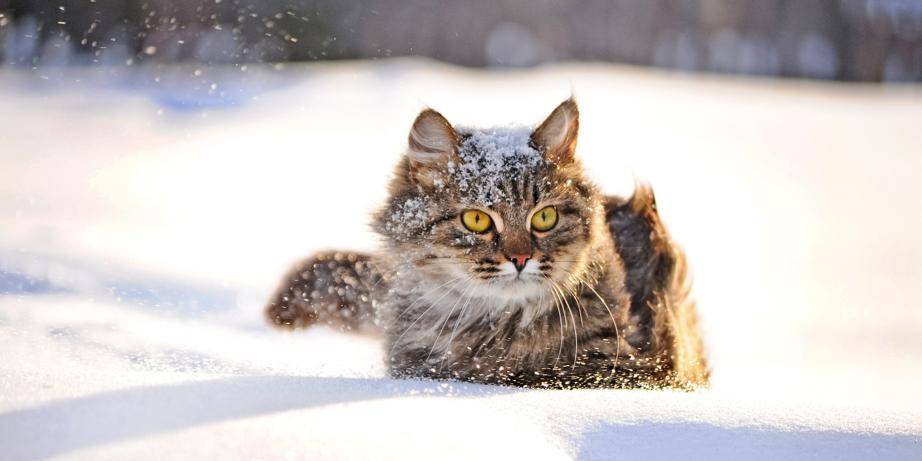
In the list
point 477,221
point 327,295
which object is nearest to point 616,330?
point 477,221

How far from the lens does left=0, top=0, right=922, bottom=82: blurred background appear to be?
13.6ft

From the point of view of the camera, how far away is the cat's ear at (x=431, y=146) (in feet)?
6.59

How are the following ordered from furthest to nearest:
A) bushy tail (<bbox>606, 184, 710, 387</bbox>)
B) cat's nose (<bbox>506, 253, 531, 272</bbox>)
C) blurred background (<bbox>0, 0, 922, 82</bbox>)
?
blurred background (<bbox>0, 0, 922, 82</bbox>)
bushy tail (<bbox>606, 184, 710, 387</bbox>)
cat's nose (<bbox>506, 253, 531, 272</bbox>)

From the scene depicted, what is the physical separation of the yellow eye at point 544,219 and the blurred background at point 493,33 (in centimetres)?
246

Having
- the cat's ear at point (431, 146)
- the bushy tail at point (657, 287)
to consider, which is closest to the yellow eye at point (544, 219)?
the cat's ear at point (431, 146)

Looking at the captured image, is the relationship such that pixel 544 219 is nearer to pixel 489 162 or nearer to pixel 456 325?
pixel 489 162

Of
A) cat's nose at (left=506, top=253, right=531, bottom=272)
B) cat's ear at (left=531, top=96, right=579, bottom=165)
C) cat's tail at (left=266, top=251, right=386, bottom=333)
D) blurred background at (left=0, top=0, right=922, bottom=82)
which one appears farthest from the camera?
blurred background at (left=0, top=0, right=922, bottom=82)

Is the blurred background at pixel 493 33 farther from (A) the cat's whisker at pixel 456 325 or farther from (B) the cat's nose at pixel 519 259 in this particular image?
(B) the cat's nose at pixel 519 259

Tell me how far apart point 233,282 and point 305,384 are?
1614 mm

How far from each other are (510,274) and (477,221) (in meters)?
0.16

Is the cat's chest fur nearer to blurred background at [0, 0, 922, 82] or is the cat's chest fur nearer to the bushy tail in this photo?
the bushy tail

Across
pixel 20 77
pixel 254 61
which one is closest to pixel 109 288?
pixel 254 61

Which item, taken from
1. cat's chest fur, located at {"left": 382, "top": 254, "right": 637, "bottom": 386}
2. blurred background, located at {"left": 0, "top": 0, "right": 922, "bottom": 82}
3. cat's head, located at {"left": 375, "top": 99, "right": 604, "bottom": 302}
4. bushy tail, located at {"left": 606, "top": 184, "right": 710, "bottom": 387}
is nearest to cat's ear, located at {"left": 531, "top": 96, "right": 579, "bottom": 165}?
cat's head, located at {"left": 375, "top": 99, "right": 604, "bottom": 302}

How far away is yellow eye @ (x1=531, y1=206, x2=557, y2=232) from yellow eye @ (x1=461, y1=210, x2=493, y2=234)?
0.38 ft
